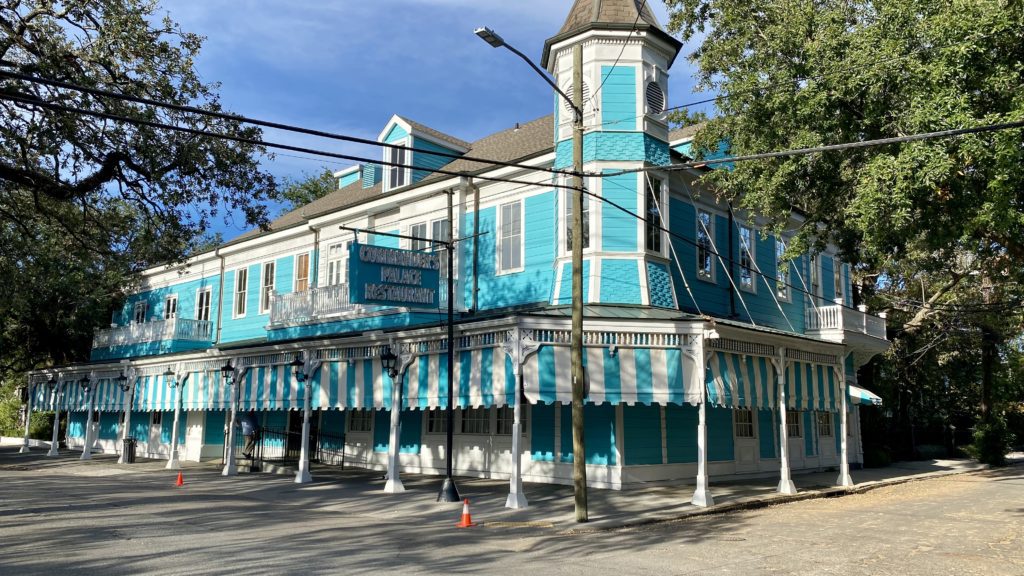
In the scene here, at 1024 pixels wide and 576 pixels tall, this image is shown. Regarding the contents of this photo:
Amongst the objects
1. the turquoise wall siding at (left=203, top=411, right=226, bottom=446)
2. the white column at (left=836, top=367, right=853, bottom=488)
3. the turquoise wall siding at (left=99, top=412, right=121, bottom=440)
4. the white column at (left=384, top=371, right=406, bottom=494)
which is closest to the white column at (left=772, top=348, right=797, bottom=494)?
the white column at (left=836, top=367, right=853, bottom=488)

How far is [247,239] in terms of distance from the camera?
1209 inches

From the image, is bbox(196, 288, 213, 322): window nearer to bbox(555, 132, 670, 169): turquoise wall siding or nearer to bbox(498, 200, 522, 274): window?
bbox(498, 200, 522, 274): window

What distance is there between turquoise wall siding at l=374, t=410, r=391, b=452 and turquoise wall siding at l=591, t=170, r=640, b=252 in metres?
9.25

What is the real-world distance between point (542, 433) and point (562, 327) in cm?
450

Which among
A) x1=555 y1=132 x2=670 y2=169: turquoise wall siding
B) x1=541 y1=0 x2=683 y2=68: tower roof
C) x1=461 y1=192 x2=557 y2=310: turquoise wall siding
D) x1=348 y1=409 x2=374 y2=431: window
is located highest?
x1=541 y1=0 x2=683 y2=68: tower roof

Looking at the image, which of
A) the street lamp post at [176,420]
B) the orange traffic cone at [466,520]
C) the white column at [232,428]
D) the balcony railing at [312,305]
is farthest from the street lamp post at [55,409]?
the orange traffic cone at [466,520]

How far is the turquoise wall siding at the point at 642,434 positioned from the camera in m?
19.0

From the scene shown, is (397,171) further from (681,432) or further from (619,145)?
(681,432)

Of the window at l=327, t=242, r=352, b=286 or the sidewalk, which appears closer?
the sidewalk

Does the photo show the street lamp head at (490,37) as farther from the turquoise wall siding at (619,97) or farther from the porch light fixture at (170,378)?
the porch light fixture at (170,378)

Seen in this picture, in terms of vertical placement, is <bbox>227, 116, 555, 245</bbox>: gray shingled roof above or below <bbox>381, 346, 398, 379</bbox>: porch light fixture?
above

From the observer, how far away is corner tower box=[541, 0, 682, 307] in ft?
64.3

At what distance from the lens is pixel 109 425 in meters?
35.6

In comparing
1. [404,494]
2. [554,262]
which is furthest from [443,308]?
[404,494]
